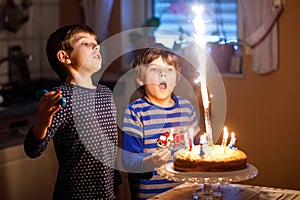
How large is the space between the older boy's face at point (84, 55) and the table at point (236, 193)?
46cm

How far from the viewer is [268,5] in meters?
3.89

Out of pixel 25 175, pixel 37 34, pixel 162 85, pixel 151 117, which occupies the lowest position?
pixel 25 175

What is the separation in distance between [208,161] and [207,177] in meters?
0.06

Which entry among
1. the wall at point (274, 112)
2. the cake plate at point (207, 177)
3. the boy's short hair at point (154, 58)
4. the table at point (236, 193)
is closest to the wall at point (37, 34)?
the wall at point (274, 112)

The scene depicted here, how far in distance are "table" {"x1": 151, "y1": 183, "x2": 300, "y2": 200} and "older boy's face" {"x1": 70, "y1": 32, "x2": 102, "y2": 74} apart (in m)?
0.46

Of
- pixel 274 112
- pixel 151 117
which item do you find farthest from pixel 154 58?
pixel 274 112

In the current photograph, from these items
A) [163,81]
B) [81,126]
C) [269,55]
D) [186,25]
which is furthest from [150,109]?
[186,25]

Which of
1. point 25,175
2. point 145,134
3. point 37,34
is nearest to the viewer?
point 145,134

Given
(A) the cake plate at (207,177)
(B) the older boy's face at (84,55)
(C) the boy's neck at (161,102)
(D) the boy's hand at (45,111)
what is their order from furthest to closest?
(C) the boy's neck at (161,102), (B) the older boy's face at (84,55), (A) the cake plate at (207,177), (D) the boy's hand at (45,111)

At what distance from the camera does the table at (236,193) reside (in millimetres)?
1969

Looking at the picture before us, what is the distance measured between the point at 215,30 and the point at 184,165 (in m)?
2.42

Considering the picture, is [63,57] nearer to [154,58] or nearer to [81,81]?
[81,81]

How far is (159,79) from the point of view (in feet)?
7.04

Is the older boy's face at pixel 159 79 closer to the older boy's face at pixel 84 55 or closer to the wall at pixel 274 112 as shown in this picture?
the older boy's face at pixel 84 55
